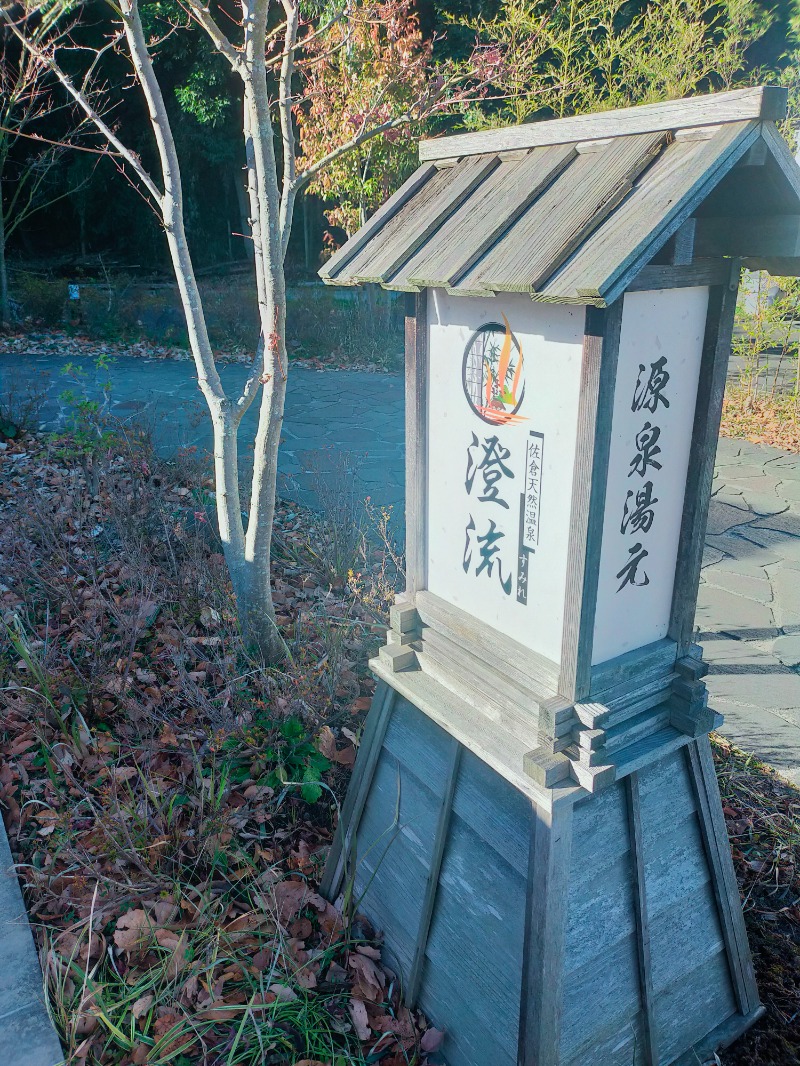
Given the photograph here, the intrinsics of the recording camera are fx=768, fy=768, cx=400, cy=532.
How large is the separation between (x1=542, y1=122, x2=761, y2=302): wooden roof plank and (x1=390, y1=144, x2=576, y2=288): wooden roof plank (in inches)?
11.5

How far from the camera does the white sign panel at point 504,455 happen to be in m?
1.74

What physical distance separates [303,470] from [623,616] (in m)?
4.80

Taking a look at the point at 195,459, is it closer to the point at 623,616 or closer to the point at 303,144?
the point at 623,616

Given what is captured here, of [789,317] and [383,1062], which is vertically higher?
[789,317]

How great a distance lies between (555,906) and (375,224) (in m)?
1.86

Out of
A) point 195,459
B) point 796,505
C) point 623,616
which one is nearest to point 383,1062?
point 623,616

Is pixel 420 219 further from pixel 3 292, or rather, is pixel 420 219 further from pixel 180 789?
pixel 3 292

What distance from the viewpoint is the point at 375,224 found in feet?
7.18

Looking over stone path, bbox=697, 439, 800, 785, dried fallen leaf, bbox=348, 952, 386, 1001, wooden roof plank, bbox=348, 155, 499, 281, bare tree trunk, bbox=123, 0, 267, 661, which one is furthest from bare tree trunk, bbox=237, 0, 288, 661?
stone path, bbox=697, 439, 800, 785

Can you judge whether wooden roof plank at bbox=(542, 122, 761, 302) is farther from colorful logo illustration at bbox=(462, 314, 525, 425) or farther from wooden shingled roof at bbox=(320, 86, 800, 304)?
colorful logo illustration at bbox=(462, 314, 525, 425)

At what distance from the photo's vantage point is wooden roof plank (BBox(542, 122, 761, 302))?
4.65ft

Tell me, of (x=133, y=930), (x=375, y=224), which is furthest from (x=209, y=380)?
(x=133, y=930)

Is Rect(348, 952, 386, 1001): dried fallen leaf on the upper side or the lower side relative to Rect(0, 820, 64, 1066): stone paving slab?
upper

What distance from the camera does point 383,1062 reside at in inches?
84.5
